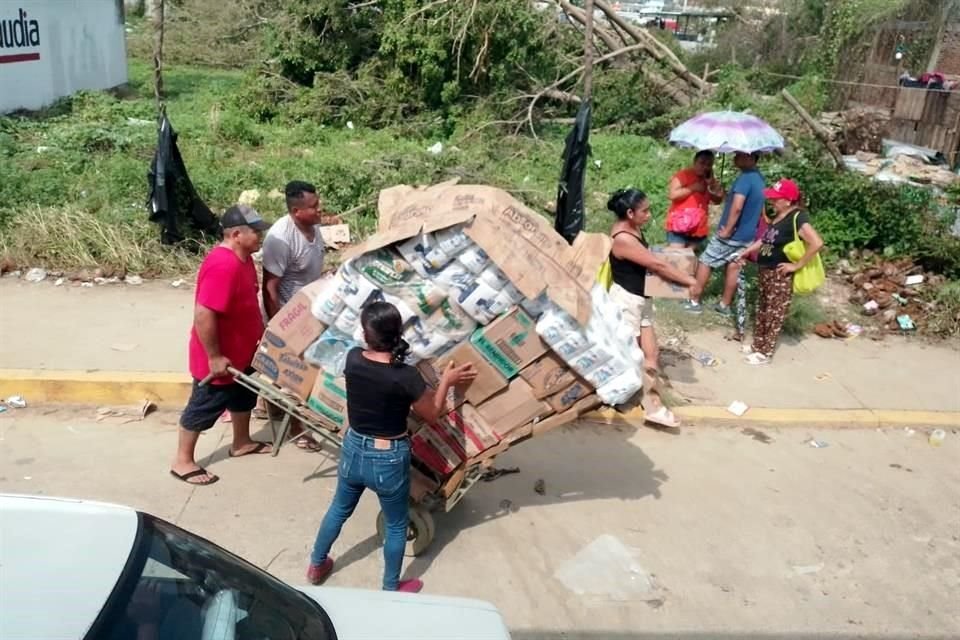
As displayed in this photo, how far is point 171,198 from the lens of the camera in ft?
27.1

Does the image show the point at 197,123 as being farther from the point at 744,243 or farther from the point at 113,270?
the point at 744,243

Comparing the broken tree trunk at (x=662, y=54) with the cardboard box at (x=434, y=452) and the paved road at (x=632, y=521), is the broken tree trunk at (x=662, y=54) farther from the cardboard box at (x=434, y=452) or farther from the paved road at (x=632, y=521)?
the cardboard box at (x=434, y=452)

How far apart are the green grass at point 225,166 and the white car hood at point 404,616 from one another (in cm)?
610

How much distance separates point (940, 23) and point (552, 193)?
1085cm

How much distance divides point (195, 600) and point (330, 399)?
6.62ft

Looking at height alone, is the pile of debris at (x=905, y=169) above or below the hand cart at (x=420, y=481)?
above

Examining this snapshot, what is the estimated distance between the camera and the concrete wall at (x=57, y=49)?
1526 cm

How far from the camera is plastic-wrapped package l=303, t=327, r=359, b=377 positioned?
4152 millimetres

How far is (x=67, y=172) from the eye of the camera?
10.5m

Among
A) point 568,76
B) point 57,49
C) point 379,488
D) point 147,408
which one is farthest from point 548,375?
point 57,49

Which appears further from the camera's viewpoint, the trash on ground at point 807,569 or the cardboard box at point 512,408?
the trash on ground at point 807,569

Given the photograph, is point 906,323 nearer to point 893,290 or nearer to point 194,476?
point 893,290

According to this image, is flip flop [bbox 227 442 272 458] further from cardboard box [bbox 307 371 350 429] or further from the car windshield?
the car windshield

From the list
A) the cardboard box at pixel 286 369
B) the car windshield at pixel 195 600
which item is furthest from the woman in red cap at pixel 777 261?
the car windshield at pixel 195 600
